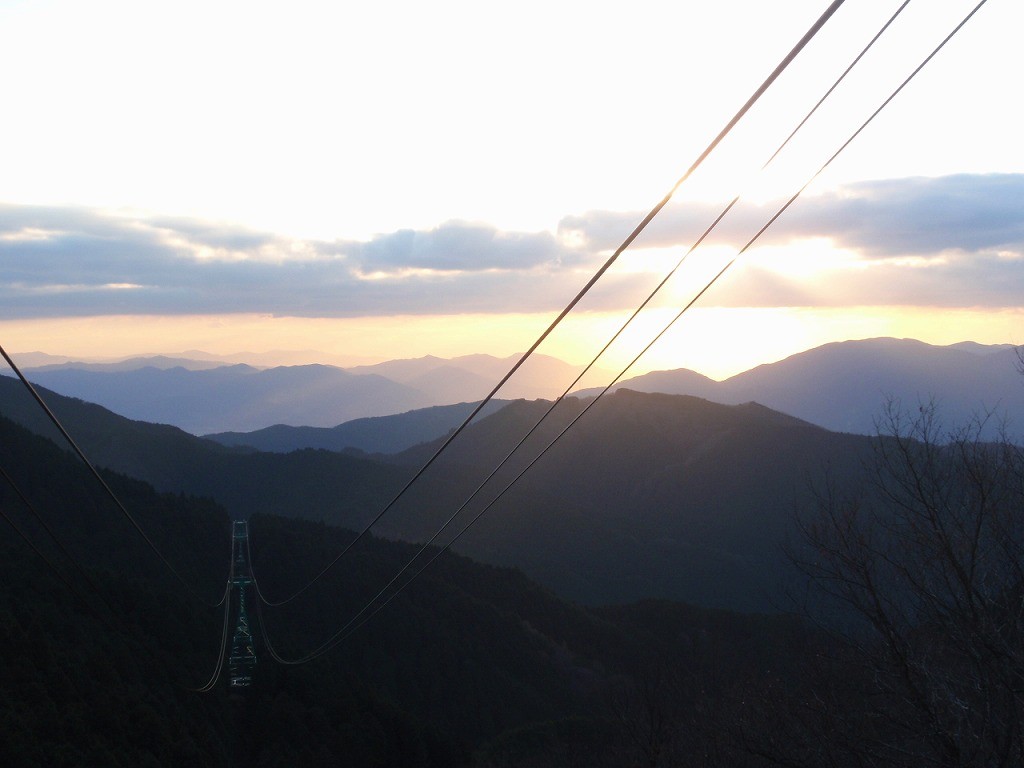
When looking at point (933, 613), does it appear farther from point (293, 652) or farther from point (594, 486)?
point (594, 486)

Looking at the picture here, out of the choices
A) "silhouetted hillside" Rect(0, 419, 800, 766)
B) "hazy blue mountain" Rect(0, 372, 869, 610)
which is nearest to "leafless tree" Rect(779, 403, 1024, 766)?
"silhouetted hillside" Rect(0, 419, 800, 766)

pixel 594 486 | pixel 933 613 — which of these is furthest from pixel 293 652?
pixel 594 486

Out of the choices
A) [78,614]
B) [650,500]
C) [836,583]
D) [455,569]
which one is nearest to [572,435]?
[650,500]

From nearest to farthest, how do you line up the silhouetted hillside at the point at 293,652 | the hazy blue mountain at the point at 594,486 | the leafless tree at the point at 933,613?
1. the leafless tree at the point at 933,613
2. the silhouetted hillside at the point at 293,652
3. the hazy blue mountain at the point at 594,486

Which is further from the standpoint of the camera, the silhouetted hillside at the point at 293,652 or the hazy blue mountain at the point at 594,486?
the hazy blue mountain at the point at 594,486

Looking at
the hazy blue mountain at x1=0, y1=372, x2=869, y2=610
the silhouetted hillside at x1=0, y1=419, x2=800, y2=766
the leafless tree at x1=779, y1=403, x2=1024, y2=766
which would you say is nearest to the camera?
the leafless tree at x1=779, y1=403, x2=1024, y2=766

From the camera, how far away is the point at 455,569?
6338 centimetres

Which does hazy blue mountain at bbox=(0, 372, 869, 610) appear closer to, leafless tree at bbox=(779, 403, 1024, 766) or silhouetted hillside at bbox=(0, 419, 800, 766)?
silhouetted hillside at bbox=(0, 419, 800, 766)

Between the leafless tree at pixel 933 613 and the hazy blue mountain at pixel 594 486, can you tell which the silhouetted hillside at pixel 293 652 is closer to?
the leafless tree at pixel 933 613

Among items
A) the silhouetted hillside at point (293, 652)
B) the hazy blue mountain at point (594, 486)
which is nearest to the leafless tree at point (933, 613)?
the silhouetted hillside at point (293, 652)

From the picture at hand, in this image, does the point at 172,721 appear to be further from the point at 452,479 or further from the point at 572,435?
the point at 572,435

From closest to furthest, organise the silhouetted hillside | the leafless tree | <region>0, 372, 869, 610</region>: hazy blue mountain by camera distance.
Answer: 1. the leafless tree
2. the silhouetted hillside
3. <region>0, 372, 869, 610</region>: hazy blue mountain

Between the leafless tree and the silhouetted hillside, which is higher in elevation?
the leafless tree

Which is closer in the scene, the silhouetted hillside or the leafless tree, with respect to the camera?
the leafless tree
